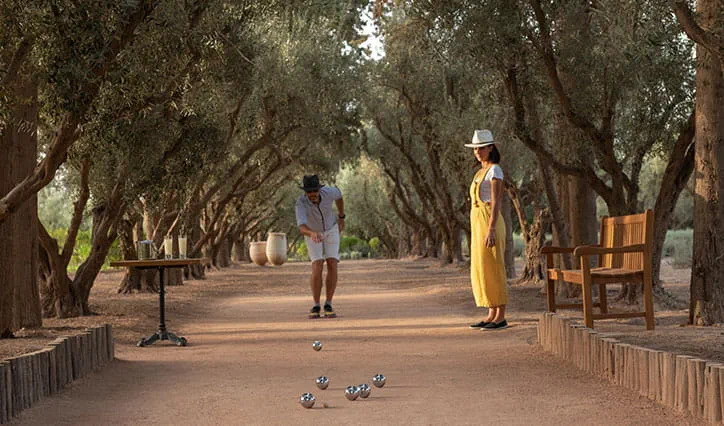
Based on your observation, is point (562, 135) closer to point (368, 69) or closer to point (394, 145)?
point (368, 69)

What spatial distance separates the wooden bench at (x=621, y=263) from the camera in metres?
10.9

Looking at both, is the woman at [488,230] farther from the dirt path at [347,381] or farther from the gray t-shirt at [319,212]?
the gray t-shirt at [319,212]

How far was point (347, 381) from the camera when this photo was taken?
8.70 m

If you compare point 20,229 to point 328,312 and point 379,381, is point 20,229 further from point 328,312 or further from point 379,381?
point 379,381

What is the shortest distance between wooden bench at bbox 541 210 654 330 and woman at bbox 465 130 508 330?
0.57 meters

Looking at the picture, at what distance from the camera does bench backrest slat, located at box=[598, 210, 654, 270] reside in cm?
1091

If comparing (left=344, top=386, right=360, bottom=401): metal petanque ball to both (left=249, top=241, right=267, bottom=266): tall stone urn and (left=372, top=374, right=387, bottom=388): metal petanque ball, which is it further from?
(left=249, top=241, right=267, bottom=266): tall stone urn

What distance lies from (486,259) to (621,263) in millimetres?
1507

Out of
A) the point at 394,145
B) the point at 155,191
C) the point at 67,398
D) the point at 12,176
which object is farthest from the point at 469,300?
the point at 394,145

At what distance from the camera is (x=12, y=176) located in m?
13.4

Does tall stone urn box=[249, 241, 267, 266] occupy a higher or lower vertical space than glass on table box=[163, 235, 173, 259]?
lower

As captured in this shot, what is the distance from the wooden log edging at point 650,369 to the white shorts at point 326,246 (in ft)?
18.3

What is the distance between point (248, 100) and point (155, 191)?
637 cm

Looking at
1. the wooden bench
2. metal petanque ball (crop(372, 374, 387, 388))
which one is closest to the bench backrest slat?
the wooden bench
